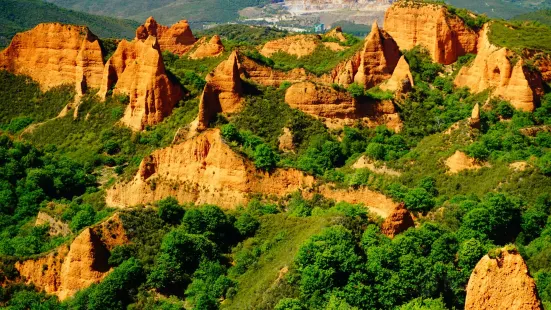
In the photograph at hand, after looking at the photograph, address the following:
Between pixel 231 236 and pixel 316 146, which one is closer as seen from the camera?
pixel 231 236

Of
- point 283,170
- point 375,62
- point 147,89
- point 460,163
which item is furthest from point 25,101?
point 460,163

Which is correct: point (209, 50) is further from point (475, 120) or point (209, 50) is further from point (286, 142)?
point (475, 120)

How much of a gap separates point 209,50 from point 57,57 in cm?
1408

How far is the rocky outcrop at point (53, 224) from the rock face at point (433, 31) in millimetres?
40275

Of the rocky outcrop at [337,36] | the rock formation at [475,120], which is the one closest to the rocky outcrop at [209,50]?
the rocky outcrop at [337,36]

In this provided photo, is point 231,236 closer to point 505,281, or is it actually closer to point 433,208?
point 433,208

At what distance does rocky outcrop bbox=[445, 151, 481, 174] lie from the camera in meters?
55.0

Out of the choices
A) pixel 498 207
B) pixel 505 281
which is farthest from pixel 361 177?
pixel 505 281

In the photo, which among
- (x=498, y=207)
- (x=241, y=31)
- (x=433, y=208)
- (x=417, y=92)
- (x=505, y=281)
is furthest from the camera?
(x=241, y=31)

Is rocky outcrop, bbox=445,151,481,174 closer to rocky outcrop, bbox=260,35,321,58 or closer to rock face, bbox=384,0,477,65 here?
rock face, bbox=384,0,477,65

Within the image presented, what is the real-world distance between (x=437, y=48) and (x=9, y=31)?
93741 mm

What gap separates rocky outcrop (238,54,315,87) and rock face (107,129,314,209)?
18.4m

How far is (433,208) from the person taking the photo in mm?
50219

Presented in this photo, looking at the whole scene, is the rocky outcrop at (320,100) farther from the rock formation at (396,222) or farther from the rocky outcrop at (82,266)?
the rocky outcrop at (82,266)
